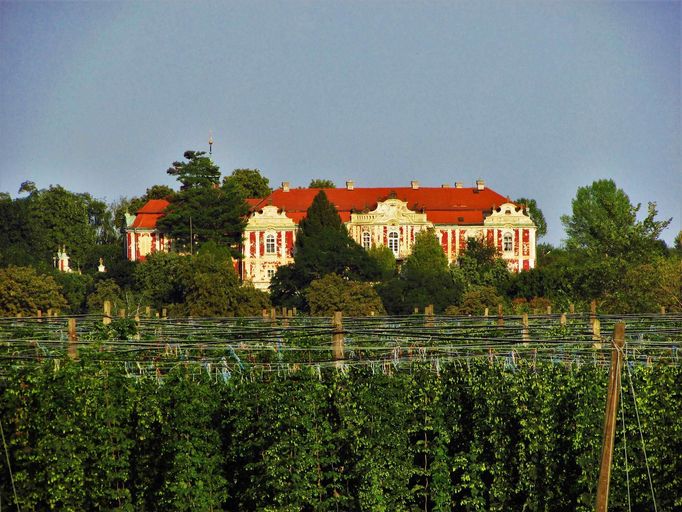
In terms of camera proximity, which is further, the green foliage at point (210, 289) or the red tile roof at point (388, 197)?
the red tile roof at point (388, 197)

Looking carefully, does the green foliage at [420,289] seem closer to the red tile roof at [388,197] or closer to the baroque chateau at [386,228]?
the baroque chateau at [386,228]

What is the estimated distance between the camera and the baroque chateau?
12156cm

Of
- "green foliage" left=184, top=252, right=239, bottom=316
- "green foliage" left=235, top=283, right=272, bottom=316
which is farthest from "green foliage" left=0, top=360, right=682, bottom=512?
"green foliage" left=235, top=283, right=272, bottom=316

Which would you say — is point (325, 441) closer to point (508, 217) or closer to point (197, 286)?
point (197, 286)

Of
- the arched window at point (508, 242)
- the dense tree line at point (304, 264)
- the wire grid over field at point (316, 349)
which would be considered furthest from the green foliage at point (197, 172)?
the wire grid over field at point (316, 349)

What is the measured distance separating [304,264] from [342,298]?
1677cm

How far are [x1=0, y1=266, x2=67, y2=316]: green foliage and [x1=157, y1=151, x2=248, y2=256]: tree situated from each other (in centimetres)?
3136

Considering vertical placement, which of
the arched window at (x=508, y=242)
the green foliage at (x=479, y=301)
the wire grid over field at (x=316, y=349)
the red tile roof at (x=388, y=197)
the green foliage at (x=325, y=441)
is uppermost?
the red tile roof at (x=388, y=197)

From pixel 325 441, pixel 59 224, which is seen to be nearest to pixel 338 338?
pixel 325 441

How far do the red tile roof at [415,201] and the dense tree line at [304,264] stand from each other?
14.0ft

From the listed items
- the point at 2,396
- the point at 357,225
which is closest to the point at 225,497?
the point at 2,396

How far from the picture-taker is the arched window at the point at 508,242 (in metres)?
121

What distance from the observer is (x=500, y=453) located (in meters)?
23.8

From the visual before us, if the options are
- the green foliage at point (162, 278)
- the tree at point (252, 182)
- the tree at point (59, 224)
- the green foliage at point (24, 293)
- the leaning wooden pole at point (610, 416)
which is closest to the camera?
the leaning wooden pole at point (610, 416)
